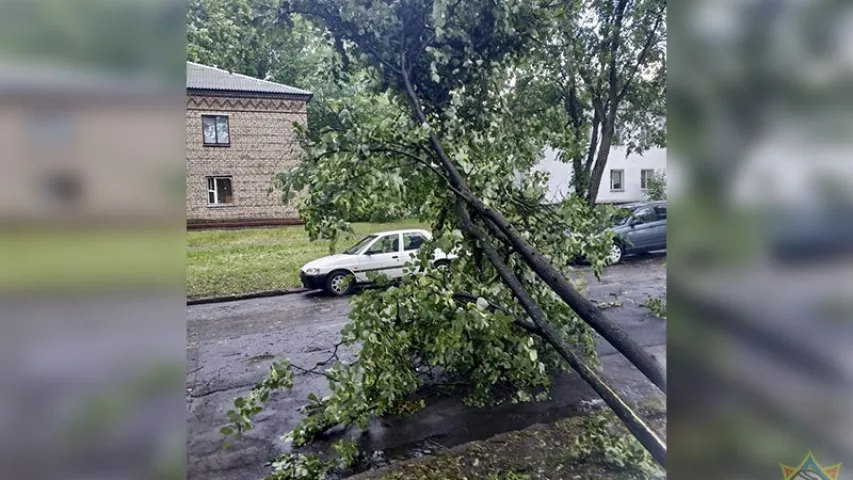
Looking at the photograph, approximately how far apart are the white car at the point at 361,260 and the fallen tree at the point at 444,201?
1.23 m

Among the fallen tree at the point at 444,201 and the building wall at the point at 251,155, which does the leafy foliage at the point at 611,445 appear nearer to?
the fallen tree at the point at 444,201

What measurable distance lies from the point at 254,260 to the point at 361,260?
2534 millimetres

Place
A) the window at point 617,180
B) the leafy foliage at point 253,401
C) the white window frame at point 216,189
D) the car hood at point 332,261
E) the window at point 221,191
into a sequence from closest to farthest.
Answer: the leafy foliage at point 253,401, the window at point 617,180, the white window frame at point 216,189, the window at point 221,191, the car hood at point 332,261

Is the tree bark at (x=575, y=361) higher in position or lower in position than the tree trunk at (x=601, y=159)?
lower
